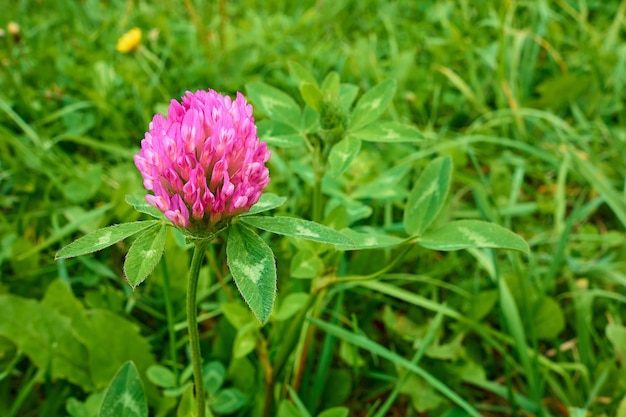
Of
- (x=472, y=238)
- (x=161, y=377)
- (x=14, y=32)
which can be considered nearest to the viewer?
(x=472, y=238)

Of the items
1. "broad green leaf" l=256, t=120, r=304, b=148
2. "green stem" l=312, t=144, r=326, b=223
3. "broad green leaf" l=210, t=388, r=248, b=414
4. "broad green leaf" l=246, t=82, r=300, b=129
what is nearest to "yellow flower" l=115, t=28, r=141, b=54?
"broad green leaf" l=246, t=82, r=300, b=129

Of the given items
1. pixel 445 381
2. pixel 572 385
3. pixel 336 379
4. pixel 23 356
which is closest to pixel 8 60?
pixel 23 356

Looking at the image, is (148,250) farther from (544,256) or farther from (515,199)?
(515,199)

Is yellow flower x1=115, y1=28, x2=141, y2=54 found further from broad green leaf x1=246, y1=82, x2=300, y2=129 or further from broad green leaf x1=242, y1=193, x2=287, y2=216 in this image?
broad green leaf x1=242, y1=193, x2=287, y2=216

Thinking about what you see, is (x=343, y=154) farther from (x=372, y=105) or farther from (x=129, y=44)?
(x=129, y=44)

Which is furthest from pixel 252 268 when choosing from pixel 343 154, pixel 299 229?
pixel 343 154
